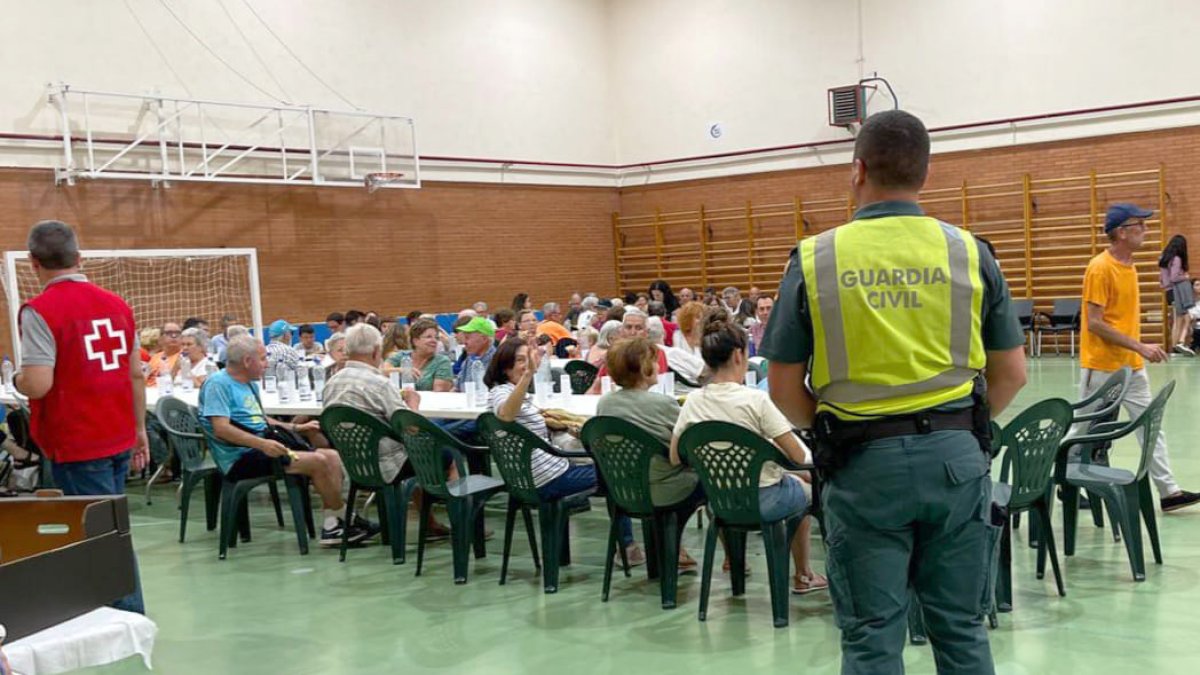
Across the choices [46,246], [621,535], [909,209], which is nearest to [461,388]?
[621,535]

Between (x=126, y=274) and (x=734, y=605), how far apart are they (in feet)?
37.7

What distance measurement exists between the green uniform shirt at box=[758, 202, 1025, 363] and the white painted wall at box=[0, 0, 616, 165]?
1300cm

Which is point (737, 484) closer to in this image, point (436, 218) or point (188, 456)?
point (188, 456)

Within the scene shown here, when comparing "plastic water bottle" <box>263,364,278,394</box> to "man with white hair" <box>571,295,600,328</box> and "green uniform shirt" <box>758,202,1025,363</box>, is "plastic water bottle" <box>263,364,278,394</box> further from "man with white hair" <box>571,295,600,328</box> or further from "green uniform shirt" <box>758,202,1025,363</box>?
"green uniform shirt" <box>758,202,1025,363</box>

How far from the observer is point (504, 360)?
586 centimetres

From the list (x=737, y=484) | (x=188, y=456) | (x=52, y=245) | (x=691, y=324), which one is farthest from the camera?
(x=691, y=324)

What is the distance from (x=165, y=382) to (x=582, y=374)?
3.55 m

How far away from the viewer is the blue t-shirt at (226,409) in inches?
251

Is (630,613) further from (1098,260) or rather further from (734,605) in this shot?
(1098,260)

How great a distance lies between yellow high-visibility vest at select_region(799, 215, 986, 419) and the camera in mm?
2416

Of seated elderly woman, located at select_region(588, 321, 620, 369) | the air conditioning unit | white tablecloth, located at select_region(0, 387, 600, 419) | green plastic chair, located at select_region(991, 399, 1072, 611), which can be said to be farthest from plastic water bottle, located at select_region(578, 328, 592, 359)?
the air conditioning unit

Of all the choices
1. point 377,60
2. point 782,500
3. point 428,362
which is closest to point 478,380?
point 428,362

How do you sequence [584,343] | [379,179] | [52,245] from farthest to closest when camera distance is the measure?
[379,179], [584,343], [52,245]

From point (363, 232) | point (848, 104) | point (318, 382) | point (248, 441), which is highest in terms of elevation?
point (848, 104)
